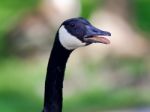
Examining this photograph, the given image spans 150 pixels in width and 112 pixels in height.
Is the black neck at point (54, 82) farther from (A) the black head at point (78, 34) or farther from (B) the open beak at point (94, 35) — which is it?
(B) the open beak at point (94, 35)

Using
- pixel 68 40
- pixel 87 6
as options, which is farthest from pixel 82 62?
pixel 68 40

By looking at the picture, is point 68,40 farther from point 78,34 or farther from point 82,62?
point 82,62

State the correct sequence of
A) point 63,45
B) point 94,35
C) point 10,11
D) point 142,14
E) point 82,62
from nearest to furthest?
point 94,35, point 63,45, point 82,62, point 142,14, point 10,11

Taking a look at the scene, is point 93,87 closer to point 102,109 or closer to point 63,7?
point 102,109

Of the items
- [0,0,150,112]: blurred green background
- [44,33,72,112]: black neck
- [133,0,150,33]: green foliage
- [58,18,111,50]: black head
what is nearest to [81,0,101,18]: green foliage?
[133,0,150,33]: green foliage

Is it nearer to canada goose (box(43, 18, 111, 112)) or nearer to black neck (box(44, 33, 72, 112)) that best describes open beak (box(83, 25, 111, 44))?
canada goose (box(43, 18, 111, 112))

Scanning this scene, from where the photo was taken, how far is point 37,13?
63.4 feet

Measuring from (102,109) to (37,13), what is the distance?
5640 millimetres

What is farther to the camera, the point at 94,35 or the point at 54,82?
the point at 54,82

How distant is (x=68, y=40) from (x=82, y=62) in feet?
35.6

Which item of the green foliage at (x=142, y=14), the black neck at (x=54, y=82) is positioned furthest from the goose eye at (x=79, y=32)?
the green foliage at (x=142, y=14)

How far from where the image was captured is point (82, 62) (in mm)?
17234

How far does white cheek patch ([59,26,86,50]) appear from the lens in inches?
250

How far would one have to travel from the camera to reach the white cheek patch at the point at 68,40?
6.35 m
